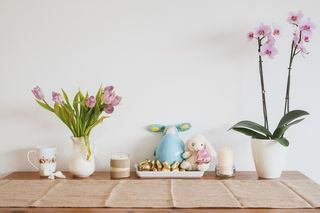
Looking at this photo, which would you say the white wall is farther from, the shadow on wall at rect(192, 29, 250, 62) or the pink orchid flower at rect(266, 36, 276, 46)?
the pink orchid flower at rect(266, 36, 276, 46)

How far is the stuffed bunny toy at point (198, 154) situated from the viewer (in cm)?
137

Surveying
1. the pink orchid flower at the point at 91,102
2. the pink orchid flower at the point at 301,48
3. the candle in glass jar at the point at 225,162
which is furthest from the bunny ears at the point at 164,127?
the pink orchid flower at the point at 301,48

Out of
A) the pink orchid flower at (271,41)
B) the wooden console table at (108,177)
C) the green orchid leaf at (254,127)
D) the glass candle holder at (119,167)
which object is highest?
the pink orchid flower at (271,41)

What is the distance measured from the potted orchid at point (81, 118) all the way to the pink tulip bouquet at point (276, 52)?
1.64 feet

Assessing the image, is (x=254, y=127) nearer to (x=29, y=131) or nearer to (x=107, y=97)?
(x=107, y=97)

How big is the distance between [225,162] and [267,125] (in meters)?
0.23

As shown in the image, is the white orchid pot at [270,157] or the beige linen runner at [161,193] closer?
the beige linen runner at [161,193]

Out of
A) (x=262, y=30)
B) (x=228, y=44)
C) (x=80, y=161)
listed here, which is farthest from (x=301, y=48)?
(x=80, y=161)

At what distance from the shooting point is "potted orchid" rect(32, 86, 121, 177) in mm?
1358

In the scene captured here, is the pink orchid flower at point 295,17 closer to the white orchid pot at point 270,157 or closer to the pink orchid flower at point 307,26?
the pink orchid flower at point 307,26

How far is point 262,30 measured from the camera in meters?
1.38

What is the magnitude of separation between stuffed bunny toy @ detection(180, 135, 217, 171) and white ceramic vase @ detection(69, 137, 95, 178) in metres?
0.35

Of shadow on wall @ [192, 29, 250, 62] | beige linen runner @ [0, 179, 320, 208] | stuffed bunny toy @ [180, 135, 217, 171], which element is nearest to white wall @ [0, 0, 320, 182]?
shadow on wall @ [192, 29, 250, 62]

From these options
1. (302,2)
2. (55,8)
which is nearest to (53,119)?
(55,8)
